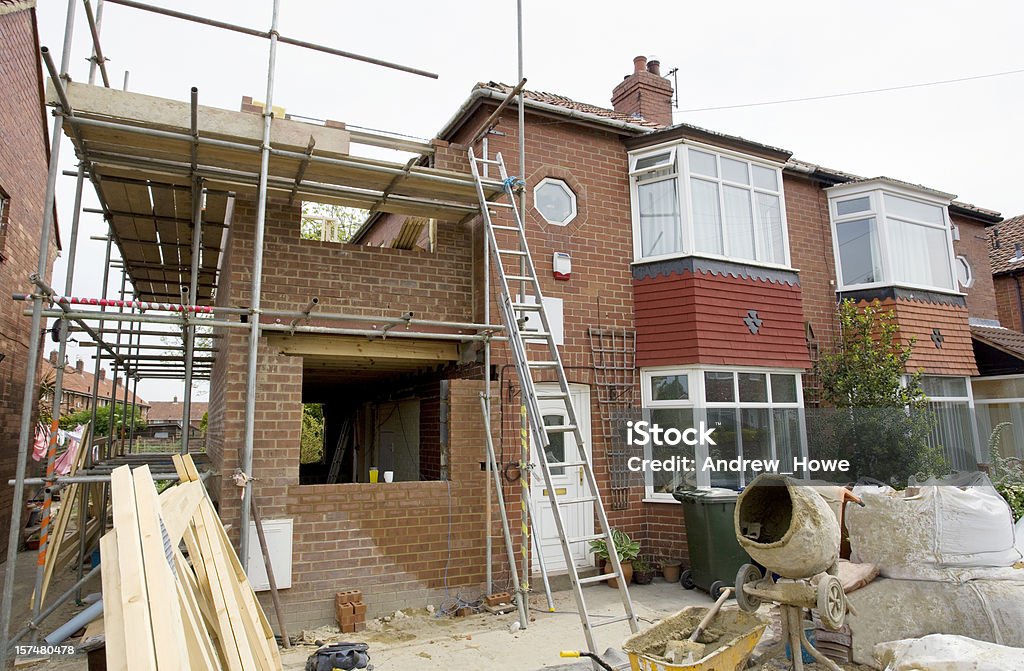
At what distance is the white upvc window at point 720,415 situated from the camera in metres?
8.73

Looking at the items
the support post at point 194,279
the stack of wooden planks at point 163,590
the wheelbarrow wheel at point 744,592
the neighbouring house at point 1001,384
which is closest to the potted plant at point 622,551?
the wheelbarrow wheel at point 744,592

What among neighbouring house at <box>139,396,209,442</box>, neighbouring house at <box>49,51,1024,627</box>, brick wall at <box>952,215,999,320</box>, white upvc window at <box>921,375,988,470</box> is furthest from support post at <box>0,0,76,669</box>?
neighbouring house at <box>139,396,209,442</box>

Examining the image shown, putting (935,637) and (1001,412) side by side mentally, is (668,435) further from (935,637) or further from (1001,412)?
(1001,412)

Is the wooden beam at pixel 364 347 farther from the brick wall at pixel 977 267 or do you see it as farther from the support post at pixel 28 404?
the brick wall at pixel 977 267

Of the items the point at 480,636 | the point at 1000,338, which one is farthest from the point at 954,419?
the point at 480,636

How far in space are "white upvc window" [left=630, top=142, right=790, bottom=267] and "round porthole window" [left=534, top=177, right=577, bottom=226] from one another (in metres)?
1.17

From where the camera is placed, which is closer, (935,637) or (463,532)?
(935,637)

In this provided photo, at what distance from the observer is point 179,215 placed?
7.73 m

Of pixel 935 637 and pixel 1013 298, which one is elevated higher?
pixel 1013 298

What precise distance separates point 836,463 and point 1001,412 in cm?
545

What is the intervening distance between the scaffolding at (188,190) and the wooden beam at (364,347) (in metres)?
0.19

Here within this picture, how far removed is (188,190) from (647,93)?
8.01 metres

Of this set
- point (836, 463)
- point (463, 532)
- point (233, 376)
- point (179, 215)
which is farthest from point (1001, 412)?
point (179, 215)

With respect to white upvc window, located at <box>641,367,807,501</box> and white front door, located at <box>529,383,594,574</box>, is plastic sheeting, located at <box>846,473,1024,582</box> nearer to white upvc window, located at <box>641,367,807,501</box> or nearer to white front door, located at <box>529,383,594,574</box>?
white upvc window, located at <box>641,367,807,501</box>
